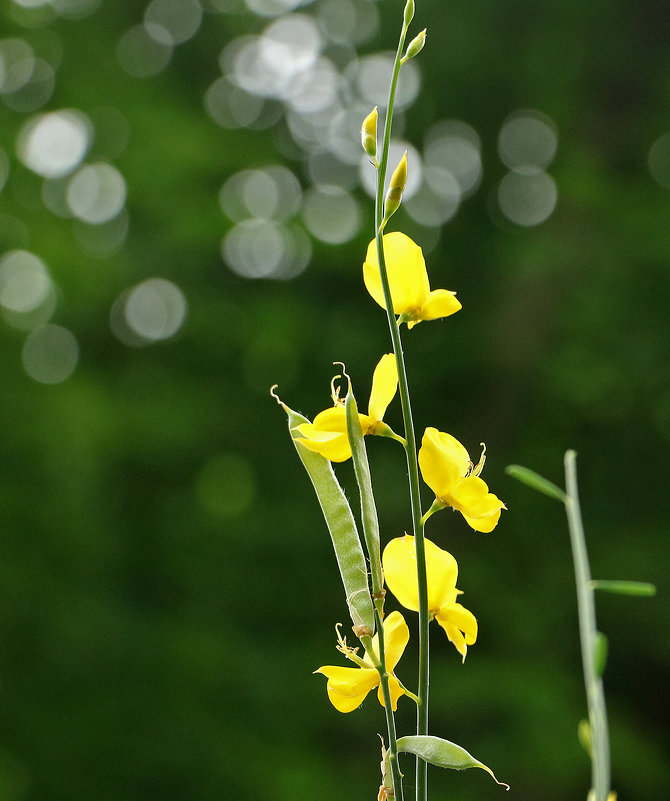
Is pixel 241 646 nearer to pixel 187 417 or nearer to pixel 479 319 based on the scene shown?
pixel 187 417

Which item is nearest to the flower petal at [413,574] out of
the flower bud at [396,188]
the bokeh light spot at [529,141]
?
the flower bud at [396,188]

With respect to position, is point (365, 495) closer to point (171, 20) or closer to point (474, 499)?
point (474, 499)

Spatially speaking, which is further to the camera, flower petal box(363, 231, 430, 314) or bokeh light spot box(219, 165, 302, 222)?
bokeh light spot box(219, 165, 302, 222)

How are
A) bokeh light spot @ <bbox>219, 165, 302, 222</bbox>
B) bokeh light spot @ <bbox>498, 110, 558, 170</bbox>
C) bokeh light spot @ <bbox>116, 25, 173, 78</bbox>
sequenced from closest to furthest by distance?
bokeh light spot @ <bbox>219, 165, 302, 222</bbox> → bokeh light spot @ <bbox>116, 25, 173, 78</bbox> → bokeh light spot @ <bbox>498, 110, 558, 170</bbox>

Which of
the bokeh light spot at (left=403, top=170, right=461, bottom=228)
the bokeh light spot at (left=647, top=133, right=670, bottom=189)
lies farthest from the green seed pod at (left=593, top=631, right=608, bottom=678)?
the bokeh light spot at (left=647, top=133, right=670, bottom=189)

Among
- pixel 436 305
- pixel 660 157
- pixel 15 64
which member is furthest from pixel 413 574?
pixel 660 157

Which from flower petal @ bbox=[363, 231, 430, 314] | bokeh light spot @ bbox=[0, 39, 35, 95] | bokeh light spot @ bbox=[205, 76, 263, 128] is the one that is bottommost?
flower petal @ bbox=[363, 231, 430, 314]

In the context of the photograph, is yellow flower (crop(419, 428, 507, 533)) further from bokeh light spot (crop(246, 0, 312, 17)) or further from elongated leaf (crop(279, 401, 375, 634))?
bokeh light spot (crop(246, 0, 312, 17))
